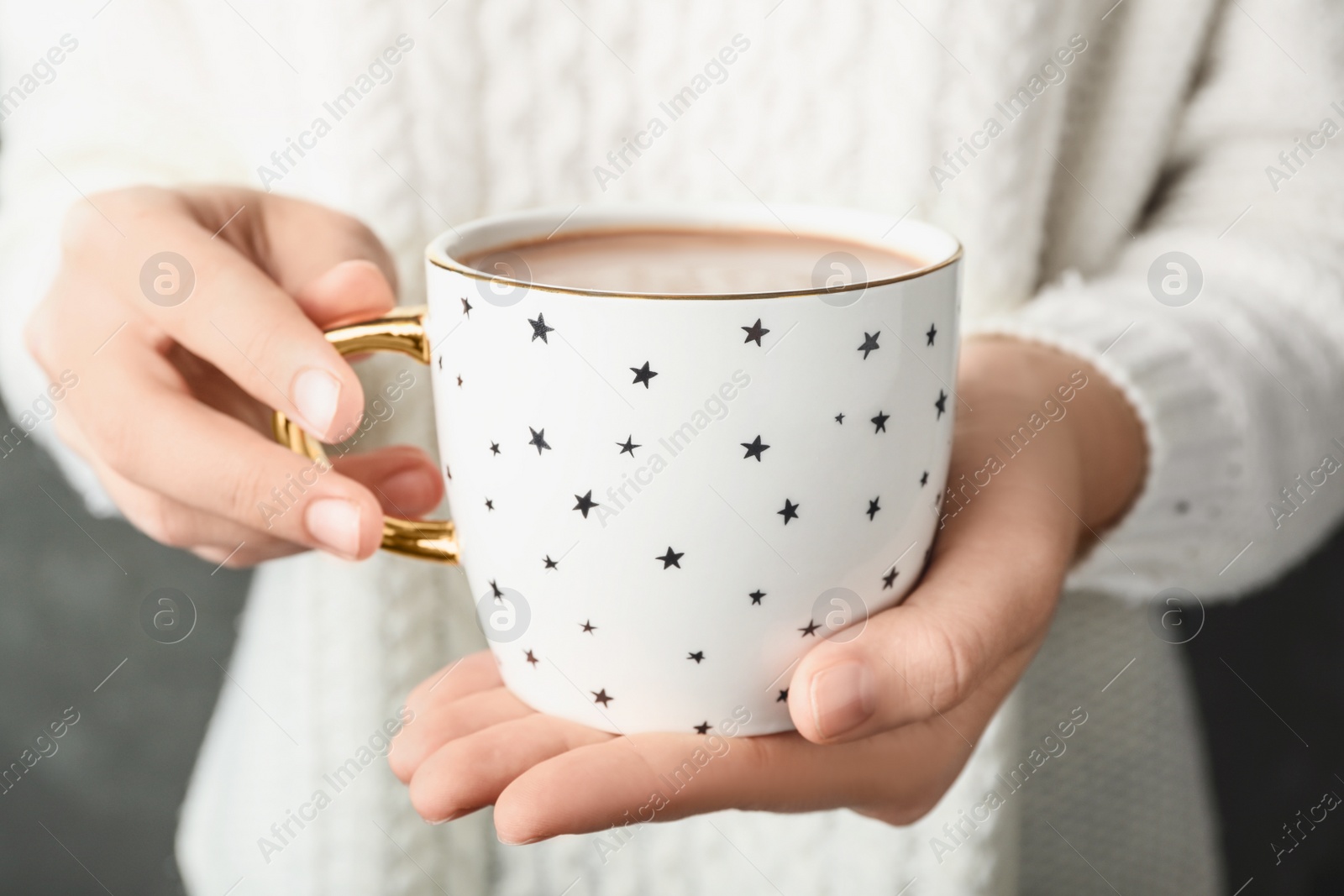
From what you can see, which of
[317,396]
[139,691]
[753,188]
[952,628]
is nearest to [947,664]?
[952,628]

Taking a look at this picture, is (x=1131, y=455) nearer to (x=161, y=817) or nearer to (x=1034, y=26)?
(x=1034, y=26)

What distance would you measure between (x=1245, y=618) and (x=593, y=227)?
141cm

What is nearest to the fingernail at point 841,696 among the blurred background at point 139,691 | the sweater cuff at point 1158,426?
the sweater cuff at point 1158,426

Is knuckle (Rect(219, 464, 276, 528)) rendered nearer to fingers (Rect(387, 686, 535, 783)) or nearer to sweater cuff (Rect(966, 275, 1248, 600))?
fingers (Rect(387, 686, 535, 783))

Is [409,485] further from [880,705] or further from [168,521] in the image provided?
[880,705]

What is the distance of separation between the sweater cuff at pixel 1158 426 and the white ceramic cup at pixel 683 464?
0.27 m

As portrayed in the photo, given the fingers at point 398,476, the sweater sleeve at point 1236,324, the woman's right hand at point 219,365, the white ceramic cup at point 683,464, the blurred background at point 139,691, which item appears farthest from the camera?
the blurred background at point 139,691

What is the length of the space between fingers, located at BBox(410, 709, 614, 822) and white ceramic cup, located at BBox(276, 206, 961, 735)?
2 cm

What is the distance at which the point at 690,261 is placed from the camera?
0.55m

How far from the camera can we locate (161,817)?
1.42 metres

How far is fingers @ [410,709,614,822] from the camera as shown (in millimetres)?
464

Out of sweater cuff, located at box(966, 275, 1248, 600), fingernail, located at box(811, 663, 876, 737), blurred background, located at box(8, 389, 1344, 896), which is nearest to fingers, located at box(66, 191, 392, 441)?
fingernail, located at box(811, 663, 876, 737)

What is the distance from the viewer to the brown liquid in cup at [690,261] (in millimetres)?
499

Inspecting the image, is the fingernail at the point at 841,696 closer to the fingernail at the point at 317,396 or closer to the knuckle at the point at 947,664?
the knuckle at the point at 947,664
